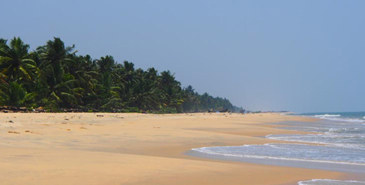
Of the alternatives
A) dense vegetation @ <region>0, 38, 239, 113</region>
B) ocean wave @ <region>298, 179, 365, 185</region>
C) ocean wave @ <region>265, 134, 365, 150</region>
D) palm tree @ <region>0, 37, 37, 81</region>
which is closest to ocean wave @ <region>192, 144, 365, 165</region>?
ocean wave @ <region>265, 134, 365, 150</region>

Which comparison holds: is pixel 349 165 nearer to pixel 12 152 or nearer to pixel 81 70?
pixel 12 152

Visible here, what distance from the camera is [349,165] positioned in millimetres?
9406

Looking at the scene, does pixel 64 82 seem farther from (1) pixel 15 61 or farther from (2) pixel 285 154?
(2) pixel 285 154

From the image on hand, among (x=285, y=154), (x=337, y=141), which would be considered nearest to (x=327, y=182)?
(x=285, y=154)

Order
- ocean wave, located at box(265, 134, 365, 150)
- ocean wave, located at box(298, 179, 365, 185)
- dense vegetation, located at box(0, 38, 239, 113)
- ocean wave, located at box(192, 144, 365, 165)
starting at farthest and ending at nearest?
dense vegetation, located at box(0, 38, 239, 113) → ocean wave, located at box(265, 134, 365, 150) → ocean wave, located at box(192, 144, 365, 165) → ocean wave, located at box(298, 179, 365, 185)

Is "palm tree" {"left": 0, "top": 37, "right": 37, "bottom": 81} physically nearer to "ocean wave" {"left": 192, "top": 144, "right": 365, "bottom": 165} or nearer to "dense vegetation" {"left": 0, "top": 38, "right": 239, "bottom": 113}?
"dense vegetation" {"left": 0, "top": 38, "right": 239, "bottom": 113}

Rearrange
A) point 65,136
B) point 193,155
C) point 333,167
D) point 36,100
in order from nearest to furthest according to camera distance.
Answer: point 333,167 < point 193,155 < point 65,136 < point 36,100

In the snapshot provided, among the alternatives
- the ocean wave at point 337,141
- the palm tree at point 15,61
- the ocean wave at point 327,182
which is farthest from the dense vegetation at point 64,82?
the ocean wave at point 327,182

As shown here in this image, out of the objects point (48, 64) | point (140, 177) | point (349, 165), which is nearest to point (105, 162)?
point (140, 177)

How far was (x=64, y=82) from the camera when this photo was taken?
41031 millimetres

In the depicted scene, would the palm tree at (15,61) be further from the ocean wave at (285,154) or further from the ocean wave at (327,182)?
the ocean wave at (327,182)

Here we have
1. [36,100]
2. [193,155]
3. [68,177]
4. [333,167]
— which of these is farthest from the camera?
[36,100]

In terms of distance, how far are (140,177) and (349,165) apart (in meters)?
5.77

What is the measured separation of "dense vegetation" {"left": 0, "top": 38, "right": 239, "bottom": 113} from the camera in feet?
121
